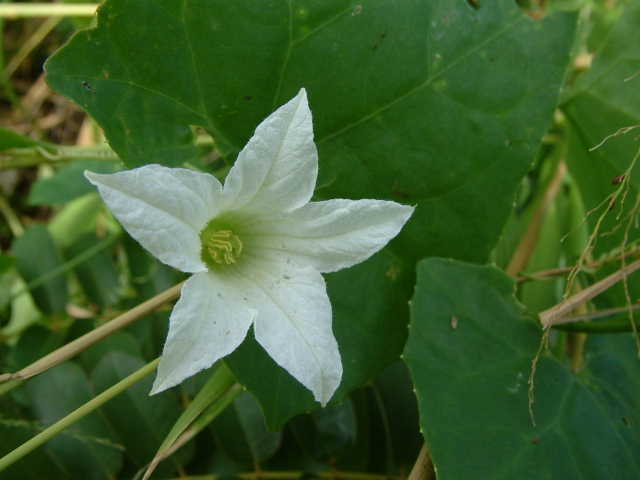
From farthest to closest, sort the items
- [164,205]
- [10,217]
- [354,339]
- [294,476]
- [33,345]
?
[10,217] → [33,345] → [294,476] → [354,339] → [164,205]

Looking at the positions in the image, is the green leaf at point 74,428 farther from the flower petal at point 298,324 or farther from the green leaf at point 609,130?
the green leaf at point 609,130

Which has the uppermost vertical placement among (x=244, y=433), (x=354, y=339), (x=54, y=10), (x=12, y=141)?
(x=54, y=10)

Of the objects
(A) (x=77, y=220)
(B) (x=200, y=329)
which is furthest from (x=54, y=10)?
(B) (x=200, y=329)

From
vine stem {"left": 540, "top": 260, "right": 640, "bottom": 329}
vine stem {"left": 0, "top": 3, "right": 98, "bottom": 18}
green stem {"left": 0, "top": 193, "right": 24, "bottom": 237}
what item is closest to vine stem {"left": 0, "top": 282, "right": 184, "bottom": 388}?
vine stem {"left": 540, "top": 260, "right": 640, "bottom": 329}

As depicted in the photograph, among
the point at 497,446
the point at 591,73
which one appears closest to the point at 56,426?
the point at 497,446

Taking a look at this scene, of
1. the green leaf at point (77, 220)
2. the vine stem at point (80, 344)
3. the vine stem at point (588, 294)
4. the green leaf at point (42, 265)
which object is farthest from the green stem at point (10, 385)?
the vine stem at point (588, 294)

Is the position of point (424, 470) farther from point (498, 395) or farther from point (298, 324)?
point (298, 324)

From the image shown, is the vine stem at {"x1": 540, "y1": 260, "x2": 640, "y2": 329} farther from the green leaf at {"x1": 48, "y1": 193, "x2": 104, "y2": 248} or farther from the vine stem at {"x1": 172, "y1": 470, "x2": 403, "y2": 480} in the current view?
the green leaf at {"x1": 48, "y1": 193, "x2": 104, "y2": 248}

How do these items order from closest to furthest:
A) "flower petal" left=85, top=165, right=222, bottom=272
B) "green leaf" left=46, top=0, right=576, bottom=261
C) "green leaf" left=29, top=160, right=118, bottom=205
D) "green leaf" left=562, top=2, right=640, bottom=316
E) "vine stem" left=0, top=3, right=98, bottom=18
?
"flower petal" left=85, top=165, right=222, bottom=272 → "green leaf" left=46, top=0, right=576, bottom=261 → "green leaf" left=562, top=2, right=640, bottom=316 → "vine stem" left=0, top=3, right=98, bottom=18 → "green leaf" left=29, top=160, right=118, bottom=205
